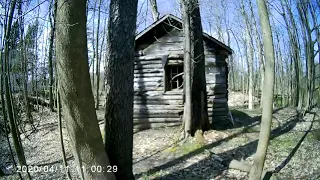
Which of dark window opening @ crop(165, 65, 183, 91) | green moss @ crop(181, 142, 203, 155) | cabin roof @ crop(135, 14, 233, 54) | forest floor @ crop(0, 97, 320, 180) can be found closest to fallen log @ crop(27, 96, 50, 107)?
forest floor @ crop(0, 97, 320, 180)

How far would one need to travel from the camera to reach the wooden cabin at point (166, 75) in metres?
11.2

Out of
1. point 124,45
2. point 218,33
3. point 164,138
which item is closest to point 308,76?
point 164,138

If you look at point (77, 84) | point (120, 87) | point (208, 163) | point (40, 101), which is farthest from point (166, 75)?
point (40, 101)

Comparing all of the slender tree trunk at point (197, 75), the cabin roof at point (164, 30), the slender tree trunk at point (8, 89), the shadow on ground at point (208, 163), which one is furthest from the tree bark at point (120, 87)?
the cabin roof at point (164, 30)

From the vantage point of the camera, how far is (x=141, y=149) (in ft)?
29.3

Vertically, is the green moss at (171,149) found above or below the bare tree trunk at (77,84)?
below

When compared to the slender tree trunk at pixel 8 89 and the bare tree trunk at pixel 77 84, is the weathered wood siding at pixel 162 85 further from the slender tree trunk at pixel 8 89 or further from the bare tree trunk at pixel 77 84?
the bare tree trunk at pixel 77 84

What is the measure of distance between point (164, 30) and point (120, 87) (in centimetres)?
710

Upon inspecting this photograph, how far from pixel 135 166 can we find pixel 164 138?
2.71 metres

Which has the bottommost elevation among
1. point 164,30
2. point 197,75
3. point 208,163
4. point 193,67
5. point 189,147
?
point 208,163

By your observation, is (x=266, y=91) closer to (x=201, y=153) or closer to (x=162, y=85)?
(x=201, y=153)

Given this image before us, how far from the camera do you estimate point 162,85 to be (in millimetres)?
11539

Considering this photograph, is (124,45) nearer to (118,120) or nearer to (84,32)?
(84,32)

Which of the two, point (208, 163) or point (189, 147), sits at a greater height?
point (189, 147)
